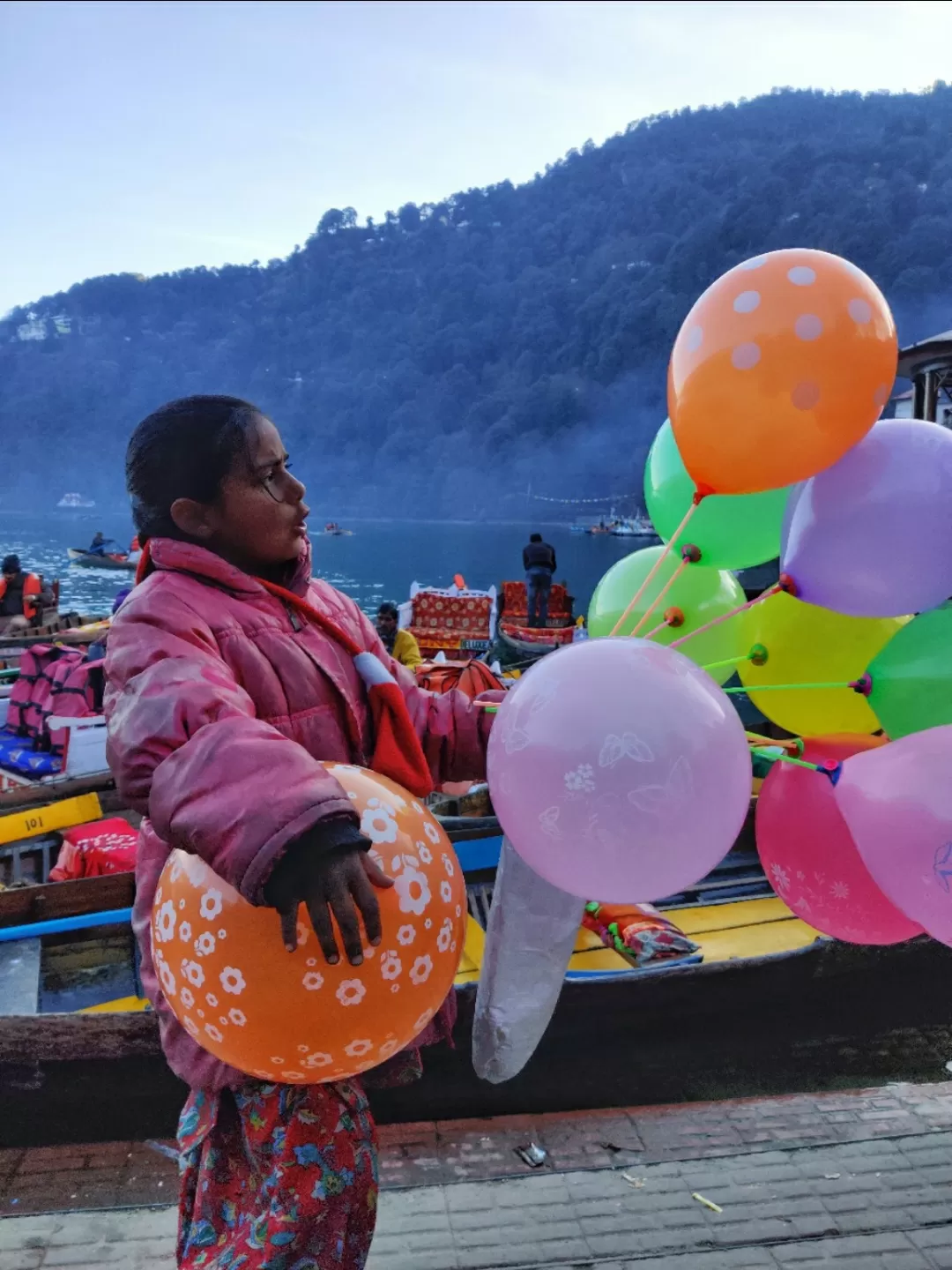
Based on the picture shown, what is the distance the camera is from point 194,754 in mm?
1107

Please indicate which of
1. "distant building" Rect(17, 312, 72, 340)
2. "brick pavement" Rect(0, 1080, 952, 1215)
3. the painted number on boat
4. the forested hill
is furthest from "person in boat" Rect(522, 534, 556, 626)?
"distant building" Rect(17, 312, 72, 340)

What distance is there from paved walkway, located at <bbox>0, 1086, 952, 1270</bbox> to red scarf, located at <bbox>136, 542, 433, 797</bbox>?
1.57 meters

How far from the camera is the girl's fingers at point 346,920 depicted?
3.57ft

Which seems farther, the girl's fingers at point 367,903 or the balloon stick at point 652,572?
the balloon stick at point 652,572

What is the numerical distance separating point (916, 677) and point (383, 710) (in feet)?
3.13

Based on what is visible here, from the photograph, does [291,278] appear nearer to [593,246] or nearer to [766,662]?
[593,246]

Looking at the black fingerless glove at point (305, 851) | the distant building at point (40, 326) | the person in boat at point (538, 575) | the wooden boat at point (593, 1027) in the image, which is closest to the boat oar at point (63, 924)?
the wooden boat at point (593, 1027)

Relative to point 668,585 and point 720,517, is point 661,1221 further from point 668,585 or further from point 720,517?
point 720,517

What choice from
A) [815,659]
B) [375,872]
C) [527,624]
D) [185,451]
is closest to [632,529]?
[527,624]

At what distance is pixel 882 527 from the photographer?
63.2 inches

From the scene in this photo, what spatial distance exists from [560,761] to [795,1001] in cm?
375

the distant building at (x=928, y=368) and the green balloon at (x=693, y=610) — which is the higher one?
the distant building at (x=928, y=368)

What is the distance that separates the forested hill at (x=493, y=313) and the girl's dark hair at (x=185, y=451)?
78.4m

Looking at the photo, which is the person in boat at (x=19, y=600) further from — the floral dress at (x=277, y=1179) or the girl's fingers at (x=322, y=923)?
the girl's fingers at (x=322, y=923)
